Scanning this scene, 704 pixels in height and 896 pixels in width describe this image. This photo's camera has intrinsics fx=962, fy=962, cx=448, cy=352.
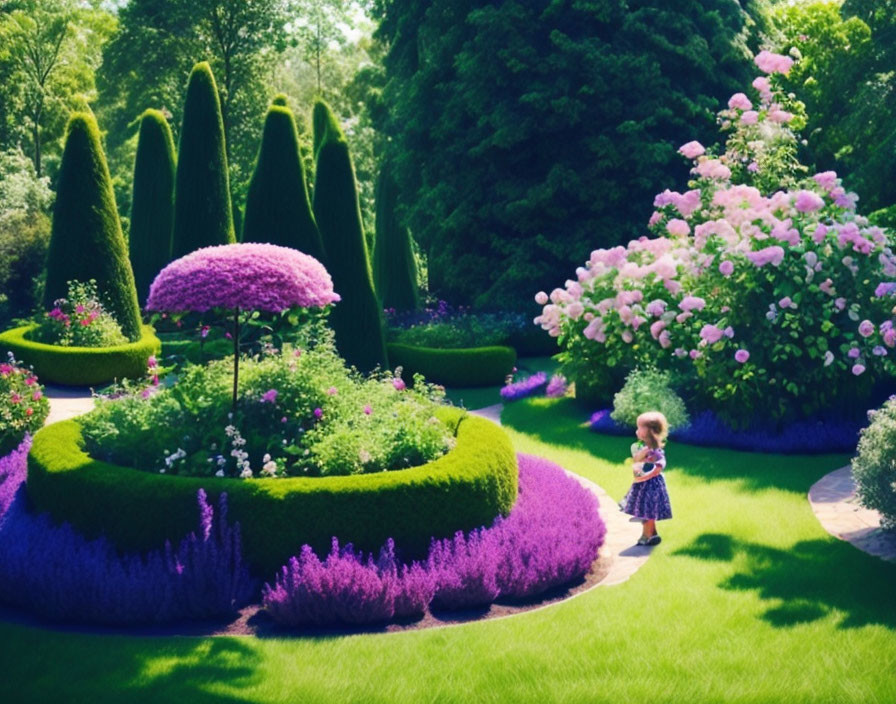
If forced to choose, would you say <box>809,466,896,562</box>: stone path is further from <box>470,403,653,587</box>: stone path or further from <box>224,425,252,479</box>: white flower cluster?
<box>224,425,252,479</box>: white flower cluster

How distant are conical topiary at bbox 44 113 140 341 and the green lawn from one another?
14.0 m

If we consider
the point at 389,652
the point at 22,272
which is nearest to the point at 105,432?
the point at 389,652

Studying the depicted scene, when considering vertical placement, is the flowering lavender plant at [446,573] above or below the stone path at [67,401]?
below

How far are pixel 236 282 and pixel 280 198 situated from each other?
924 cm

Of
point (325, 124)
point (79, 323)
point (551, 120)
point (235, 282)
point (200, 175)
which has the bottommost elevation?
point (79, 323)

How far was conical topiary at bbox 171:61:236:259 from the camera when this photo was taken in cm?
2169

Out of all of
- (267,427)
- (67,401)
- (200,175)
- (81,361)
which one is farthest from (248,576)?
(200,175)

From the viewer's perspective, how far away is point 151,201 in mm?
26922

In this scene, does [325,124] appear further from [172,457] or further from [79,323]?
[172,457]

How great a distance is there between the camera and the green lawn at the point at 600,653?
572 cm

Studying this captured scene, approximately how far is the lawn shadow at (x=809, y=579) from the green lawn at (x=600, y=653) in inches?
0.6

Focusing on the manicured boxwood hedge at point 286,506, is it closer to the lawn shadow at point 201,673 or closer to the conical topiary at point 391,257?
the lawn shadow at point 201,673

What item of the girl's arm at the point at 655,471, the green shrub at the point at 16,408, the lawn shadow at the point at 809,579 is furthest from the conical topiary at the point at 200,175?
the lawn shadow at the point at 809,579

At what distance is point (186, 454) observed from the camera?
8281 mm
